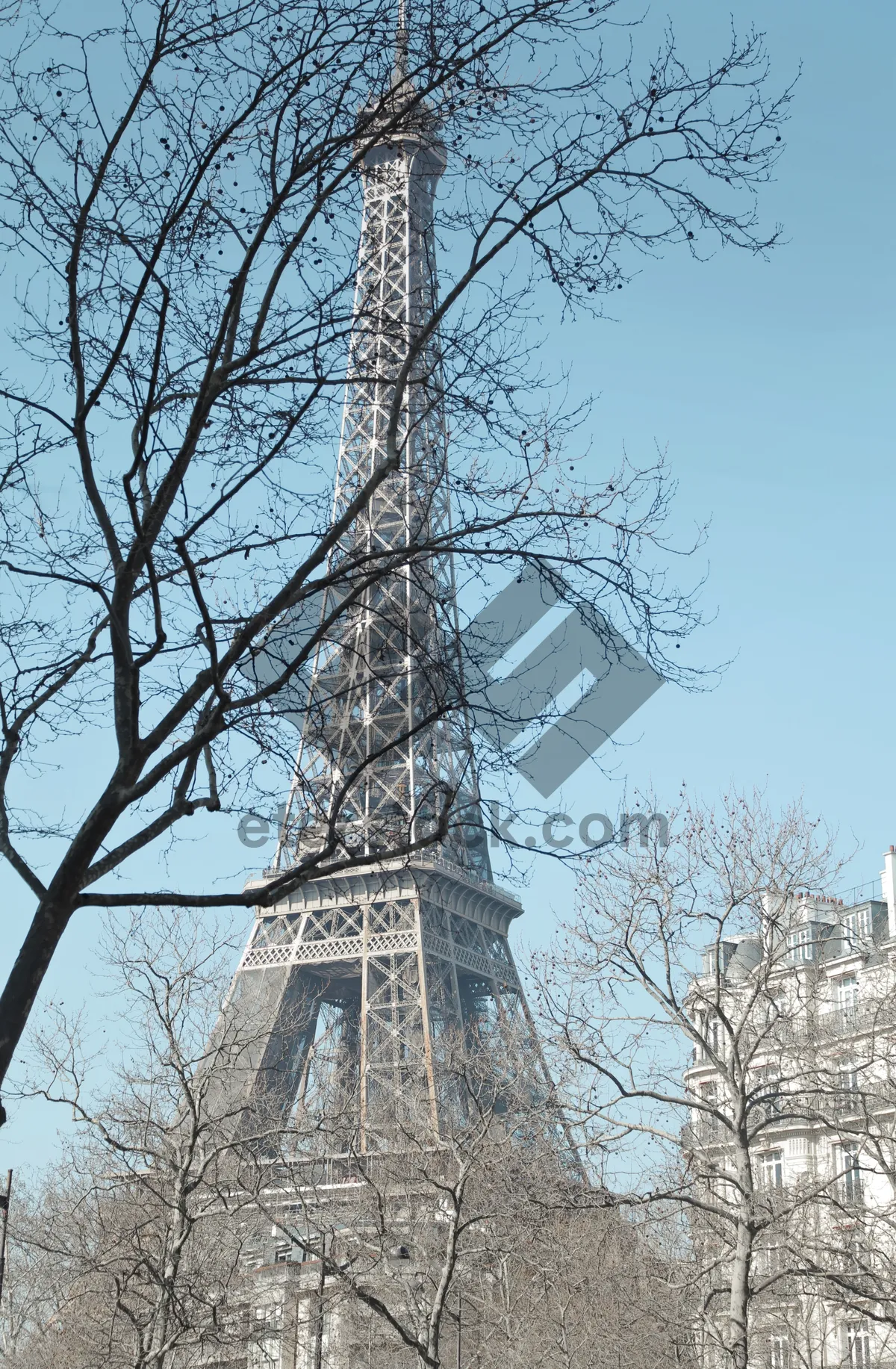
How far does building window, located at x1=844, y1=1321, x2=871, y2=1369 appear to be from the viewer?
26750mm

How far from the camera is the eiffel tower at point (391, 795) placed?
27.3ft

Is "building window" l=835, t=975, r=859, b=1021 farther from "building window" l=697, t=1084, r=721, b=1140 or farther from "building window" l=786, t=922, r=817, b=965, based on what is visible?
"building window" l=697, t=1084, r=721, b=1140

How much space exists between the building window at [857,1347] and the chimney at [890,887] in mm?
10694

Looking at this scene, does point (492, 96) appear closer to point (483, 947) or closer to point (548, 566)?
point (548, 566)

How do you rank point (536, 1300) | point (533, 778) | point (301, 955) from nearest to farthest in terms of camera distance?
point (533, 778) → point (536, 1300) → point (301, 955)

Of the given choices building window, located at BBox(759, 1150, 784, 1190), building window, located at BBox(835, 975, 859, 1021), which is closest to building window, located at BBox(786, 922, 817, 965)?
building window, located at BBox(835, 975, 859, 1021)

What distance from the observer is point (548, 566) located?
838 centimetres

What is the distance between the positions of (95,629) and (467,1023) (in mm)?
45877

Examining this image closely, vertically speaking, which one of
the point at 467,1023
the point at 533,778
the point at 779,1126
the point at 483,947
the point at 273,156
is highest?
the point at 483,947

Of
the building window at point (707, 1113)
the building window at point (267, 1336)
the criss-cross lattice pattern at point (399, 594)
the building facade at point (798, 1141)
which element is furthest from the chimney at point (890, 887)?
the criss-cross lattice pattern at point (399, 594)

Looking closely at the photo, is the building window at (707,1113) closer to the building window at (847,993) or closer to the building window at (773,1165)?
the building window at (773,1165)

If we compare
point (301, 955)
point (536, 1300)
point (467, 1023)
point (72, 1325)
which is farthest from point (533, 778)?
point (301, 955)

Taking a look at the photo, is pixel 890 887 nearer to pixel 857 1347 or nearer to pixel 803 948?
pixel 803 948

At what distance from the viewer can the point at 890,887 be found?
44188 mm
